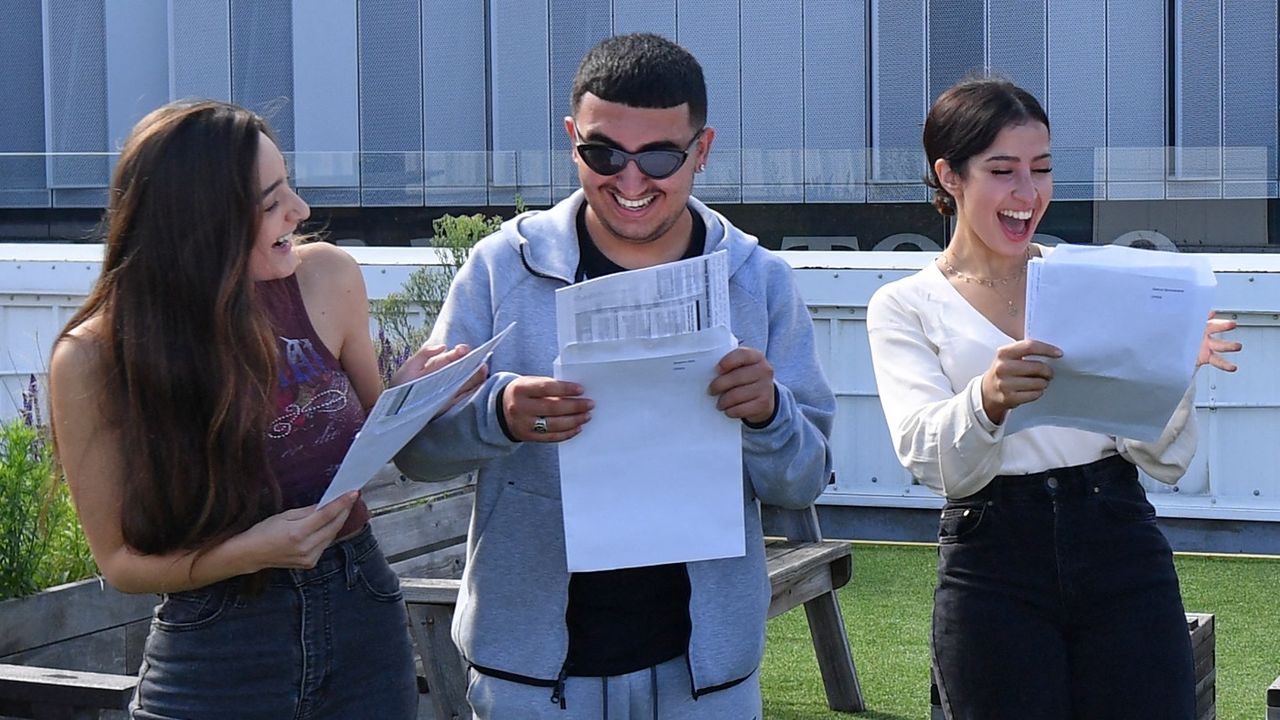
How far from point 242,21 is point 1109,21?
11431mm

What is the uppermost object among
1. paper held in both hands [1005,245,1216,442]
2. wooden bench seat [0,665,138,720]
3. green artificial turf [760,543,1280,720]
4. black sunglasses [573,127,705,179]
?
black sunglasses [573,127,705,179]

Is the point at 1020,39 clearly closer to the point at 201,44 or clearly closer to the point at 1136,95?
the point at 1136,95

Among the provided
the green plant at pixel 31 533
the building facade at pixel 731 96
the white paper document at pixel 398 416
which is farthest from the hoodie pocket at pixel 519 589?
the building facade at pixel 731 96

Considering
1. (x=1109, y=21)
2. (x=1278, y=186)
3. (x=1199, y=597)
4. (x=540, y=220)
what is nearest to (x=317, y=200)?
(x=1109, y=21)

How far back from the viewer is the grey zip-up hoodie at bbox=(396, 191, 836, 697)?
2.56 meters

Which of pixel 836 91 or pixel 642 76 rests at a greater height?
pixel 836 91

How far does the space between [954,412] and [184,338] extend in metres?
1.35

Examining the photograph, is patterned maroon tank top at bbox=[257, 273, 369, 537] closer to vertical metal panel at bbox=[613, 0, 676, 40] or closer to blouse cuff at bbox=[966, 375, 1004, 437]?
blouse cuff at bbox=[966, 375, 1004, 437]

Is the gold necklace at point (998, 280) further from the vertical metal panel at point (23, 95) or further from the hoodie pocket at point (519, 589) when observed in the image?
the vertical metal panel at point (23, 95)

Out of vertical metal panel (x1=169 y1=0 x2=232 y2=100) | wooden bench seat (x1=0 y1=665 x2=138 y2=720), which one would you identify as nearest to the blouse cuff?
wooden bench seat (x1=0 y1=665 x2=138 y2=720)

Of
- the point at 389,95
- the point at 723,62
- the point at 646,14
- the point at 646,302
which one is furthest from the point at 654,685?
the point at 389,95

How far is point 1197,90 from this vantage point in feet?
64.6

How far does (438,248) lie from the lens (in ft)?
30.5

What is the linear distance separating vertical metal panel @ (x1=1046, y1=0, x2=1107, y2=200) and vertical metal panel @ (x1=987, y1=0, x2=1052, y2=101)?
0.11m
